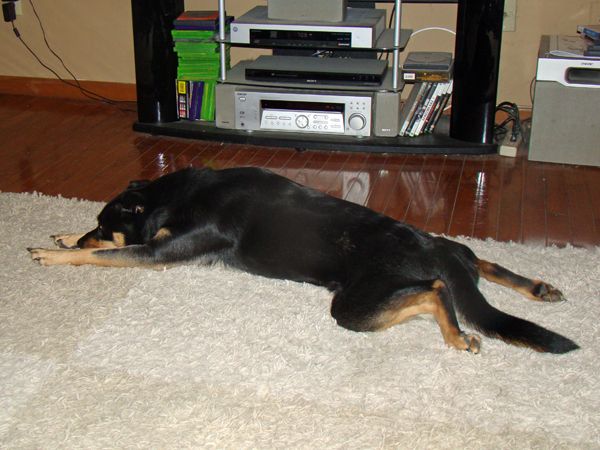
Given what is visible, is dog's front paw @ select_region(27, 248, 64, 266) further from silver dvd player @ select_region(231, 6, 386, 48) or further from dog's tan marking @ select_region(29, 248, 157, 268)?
silver dvd player @ select_region(231, 6, 386, 48)

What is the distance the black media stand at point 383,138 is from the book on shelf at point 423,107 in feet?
0.19

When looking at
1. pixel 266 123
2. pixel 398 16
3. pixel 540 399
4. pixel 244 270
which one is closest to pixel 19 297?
pixel 244 270

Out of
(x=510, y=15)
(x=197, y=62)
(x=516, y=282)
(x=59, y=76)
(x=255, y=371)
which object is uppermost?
(x=510, y=15)

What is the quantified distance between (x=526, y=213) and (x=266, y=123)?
1.32m

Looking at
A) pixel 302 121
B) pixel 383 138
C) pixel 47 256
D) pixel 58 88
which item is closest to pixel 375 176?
pixel 383 138

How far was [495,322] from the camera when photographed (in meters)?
1.91

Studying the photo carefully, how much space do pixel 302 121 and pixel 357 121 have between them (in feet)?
0.85

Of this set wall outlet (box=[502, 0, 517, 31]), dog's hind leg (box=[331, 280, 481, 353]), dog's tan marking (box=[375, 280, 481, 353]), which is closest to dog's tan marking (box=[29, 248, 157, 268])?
dog's hind leg (box=[331, 280, 481, 353])

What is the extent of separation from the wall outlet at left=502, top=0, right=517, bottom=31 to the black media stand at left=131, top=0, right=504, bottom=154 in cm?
39

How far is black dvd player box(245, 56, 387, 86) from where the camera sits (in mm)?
3613

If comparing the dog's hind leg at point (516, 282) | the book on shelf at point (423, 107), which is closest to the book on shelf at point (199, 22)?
the book on shelf at point (423, 107)

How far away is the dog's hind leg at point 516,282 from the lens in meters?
2.23

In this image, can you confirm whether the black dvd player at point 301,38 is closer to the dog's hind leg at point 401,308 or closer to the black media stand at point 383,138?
the black media stand at point 383,138

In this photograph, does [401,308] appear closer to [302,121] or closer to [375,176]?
[375,176]
